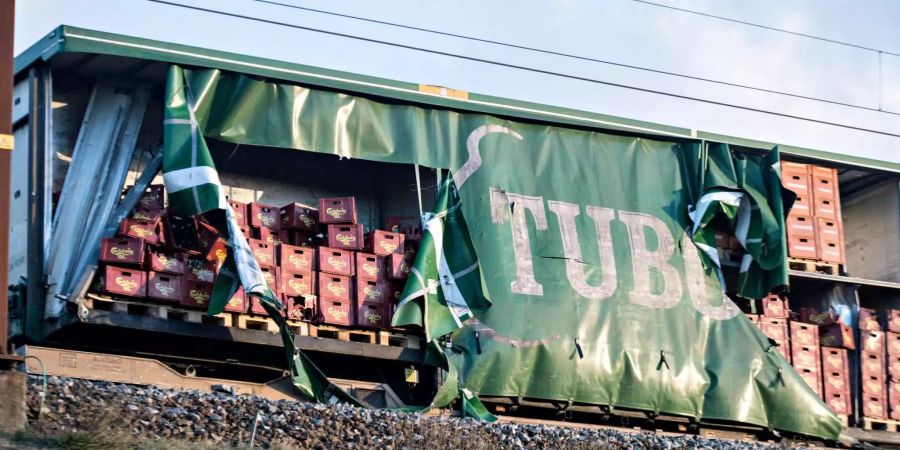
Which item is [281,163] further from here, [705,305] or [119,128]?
[705,305]

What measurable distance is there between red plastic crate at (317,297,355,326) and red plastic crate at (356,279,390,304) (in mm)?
206

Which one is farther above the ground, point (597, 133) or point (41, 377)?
point (597, 133)

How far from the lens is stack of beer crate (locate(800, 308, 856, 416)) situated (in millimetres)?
24469

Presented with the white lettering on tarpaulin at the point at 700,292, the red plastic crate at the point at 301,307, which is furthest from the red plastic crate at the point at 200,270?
the white lettering on tarpaulin at the point at 700,292

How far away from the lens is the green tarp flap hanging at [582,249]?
2219cm

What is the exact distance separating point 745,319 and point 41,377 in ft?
37.4

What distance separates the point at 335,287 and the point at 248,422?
504 cm

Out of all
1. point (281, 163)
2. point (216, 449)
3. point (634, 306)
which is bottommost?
point (216, 449)

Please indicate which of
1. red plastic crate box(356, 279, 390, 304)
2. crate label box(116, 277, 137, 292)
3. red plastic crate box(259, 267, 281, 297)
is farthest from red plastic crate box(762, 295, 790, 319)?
crate label box(116, 277, 137, 292)

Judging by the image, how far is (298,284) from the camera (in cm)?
2139

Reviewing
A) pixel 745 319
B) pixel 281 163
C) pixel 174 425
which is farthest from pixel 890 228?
pixel 174 425

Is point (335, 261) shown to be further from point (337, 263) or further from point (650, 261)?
point (650, 261)

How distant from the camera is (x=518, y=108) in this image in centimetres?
2391

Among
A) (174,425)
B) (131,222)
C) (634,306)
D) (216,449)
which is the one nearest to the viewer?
(216,449)
